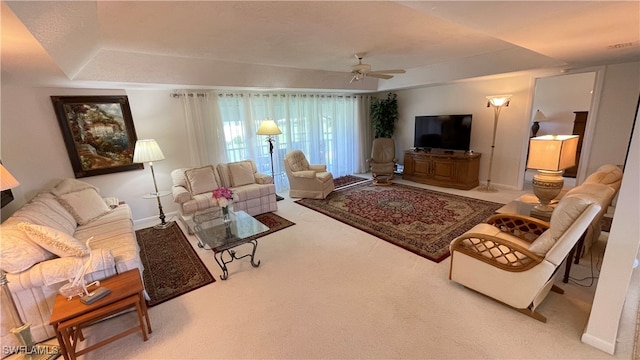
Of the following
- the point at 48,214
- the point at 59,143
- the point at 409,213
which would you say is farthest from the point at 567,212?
the point at 59,143

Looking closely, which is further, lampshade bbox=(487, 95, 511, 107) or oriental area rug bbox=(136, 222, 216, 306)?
lampshade bbox=(487, 95, 511, 107)

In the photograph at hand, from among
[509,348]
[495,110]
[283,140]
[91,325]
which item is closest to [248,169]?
[283,140]

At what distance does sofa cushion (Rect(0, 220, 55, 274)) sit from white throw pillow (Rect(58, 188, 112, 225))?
110 centimetres

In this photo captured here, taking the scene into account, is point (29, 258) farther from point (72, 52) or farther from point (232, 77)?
point (232, 77)

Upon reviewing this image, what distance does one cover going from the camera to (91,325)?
2234 mm

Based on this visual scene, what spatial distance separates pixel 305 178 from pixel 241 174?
1.19m

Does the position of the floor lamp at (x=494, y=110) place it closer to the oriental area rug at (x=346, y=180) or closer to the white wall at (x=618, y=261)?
the oriental area rug at (x=346, y=180)

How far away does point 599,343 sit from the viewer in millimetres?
1785

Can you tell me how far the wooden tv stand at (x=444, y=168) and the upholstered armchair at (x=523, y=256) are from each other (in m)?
2.95

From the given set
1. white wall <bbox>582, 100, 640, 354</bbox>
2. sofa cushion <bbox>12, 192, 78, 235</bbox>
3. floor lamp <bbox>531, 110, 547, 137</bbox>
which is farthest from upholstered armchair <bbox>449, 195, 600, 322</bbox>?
floor lamp <bbox>531, 110, 547, 137</bbox>

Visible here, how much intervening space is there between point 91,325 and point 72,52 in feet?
7.59

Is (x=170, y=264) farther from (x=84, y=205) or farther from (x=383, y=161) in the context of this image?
(x=383, y=161)

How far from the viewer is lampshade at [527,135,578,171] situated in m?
2.77

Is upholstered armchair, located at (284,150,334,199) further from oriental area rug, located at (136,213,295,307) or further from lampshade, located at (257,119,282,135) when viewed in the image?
oriental area rug, located at (136,213,295,307)
